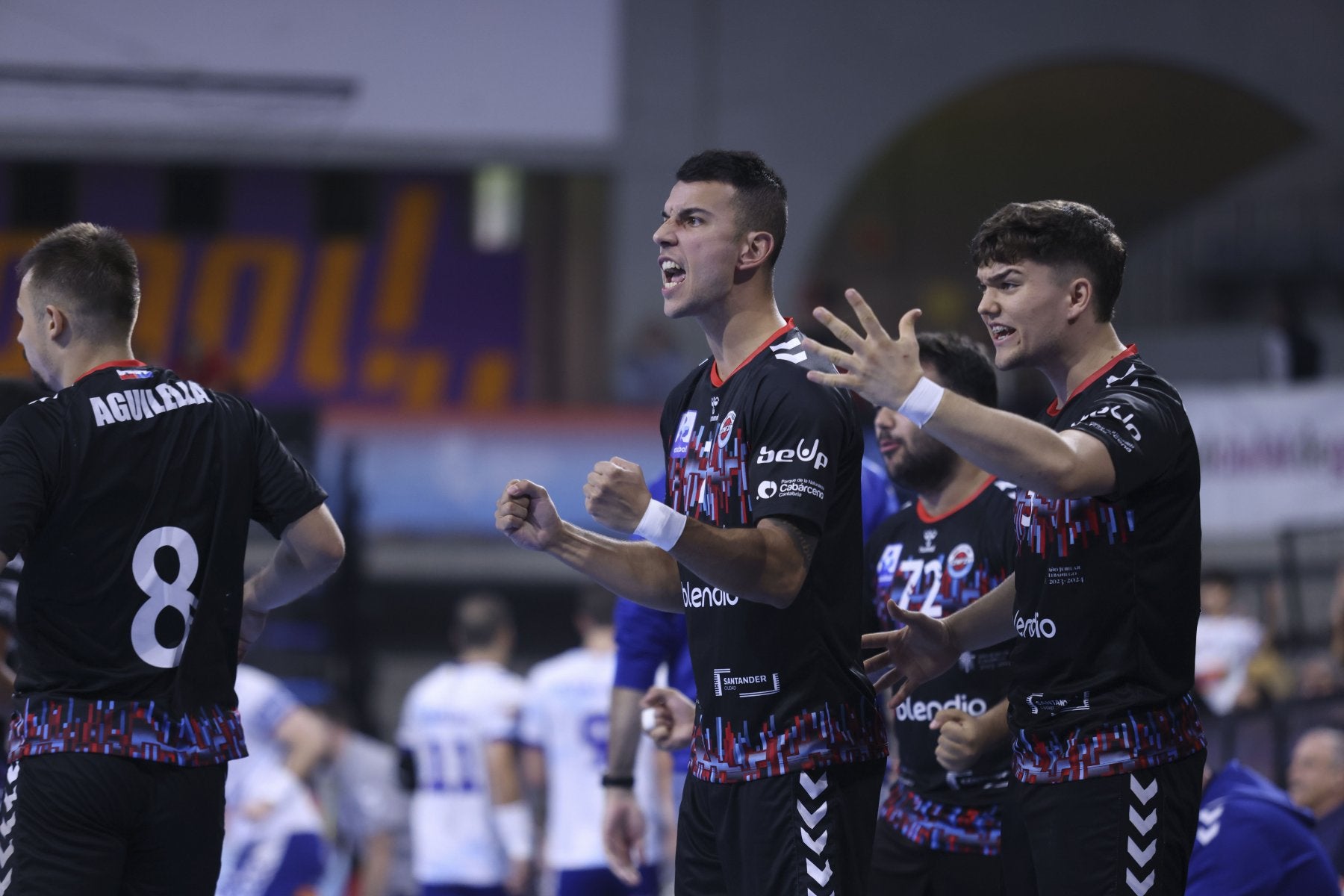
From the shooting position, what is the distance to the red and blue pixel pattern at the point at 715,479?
350 cm

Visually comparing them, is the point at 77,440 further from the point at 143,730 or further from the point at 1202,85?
the point at 1202,85

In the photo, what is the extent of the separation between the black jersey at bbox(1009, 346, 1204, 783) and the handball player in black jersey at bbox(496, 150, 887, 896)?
1.49 ft

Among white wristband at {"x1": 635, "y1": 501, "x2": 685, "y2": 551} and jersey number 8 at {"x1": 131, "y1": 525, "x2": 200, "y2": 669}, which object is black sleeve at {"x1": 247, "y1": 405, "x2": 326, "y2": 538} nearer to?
jersey number 8 at {"x1": 131, "y1": 525, "x2": 200, "y2": 669}

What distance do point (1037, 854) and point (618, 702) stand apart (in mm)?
2116

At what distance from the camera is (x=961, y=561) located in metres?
4.35

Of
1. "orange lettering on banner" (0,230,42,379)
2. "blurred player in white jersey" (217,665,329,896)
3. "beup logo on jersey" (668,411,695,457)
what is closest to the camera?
"beup logo on jersey" (668,411,695,457)

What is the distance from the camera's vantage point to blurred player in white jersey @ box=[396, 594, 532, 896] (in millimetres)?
8273

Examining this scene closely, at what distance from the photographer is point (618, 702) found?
5238 mm

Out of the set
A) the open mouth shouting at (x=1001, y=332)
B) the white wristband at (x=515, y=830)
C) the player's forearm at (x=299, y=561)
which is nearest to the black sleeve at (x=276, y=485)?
the player's forearm at (x=299, y=561)

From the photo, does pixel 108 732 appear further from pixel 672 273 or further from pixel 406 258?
pixel 406 258

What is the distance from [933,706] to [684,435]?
123cm

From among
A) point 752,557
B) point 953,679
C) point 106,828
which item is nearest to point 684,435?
point 752,557

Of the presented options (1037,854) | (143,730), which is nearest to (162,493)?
(143,730)

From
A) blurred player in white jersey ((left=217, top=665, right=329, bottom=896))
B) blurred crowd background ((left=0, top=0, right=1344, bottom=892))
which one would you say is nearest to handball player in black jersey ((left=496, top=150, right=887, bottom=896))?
blurred player in white jersey ((left=217, top=665, right=329, bottom=896))
